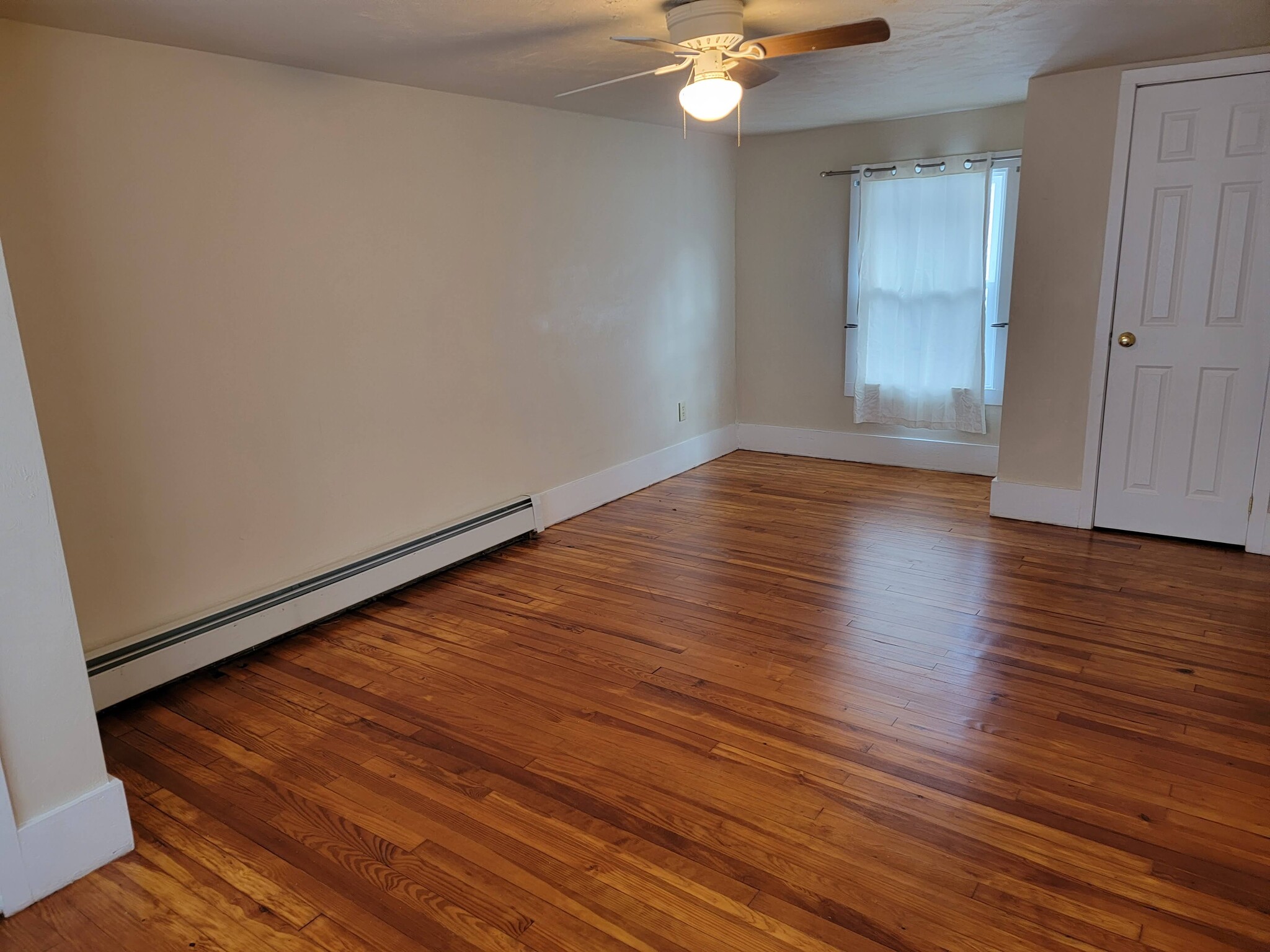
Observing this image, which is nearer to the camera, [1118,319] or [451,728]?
[451,728]

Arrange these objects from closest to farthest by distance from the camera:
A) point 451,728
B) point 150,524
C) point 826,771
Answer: point 826,771 → point 451,728 → point 150,524

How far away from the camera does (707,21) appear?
2.56 m

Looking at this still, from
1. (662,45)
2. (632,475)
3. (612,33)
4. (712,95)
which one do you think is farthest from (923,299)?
(662,45)

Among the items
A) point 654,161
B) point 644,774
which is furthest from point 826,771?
point 654,161

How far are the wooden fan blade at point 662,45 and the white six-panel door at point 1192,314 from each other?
2418 millimetres

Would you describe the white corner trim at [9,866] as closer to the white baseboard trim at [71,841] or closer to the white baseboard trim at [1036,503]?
the white baseboard trim at [71,841]

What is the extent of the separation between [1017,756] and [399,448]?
103 inches

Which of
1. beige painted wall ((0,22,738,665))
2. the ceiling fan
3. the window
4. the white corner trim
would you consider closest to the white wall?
the white corner trim

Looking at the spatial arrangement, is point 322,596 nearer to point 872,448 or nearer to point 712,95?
point 712,95

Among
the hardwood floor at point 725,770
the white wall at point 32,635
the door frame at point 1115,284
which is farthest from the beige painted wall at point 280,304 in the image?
the door frame at point 1115,284

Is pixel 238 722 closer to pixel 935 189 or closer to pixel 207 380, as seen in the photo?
pixel 207 380

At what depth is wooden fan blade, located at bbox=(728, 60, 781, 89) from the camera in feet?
9.27

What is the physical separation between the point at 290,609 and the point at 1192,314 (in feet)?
13.6

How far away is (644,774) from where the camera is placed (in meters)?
2.35
